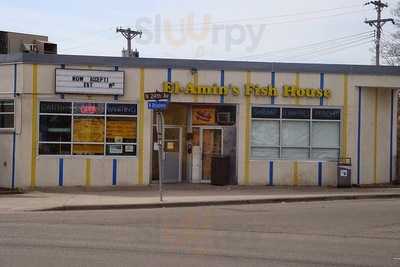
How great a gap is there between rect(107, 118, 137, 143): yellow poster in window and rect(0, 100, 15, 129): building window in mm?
3432

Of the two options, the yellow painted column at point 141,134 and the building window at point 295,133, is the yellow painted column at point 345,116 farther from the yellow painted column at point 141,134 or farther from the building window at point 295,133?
the yellow painted column at point 141,134

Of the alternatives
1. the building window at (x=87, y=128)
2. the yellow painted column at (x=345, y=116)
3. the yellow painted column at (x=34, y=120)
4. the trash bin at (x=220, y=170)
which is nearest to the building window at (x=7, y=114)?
the yellow painted column at (x=34, y=120)

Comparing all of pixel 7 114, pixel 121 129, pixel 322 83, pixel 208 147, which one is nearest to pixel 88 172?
pixel 121 129

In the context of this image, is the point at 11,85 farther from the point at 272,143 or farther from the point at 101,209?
the point at 272,143

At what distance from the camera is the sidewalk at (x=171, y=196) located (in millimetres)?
19333

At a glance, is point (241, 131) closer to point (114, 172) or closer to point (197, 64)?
point (197, 64)

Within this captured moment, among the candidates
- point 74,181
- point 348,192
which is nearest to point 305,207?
point 348,192

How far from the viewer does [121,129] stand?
993 inches

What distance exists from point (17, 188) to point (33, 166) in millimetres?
942

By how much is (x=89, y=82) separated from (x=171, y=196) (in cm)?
568

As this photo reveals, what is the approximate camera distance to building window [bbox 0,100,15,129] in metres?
24.6

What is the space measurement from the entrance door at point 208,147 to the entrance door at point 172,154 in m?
0.94

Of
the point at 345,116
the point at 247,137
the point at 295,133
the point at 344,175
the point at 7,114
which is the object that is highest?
the point at 345,116

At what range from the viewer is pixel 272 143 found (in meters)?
26.3
